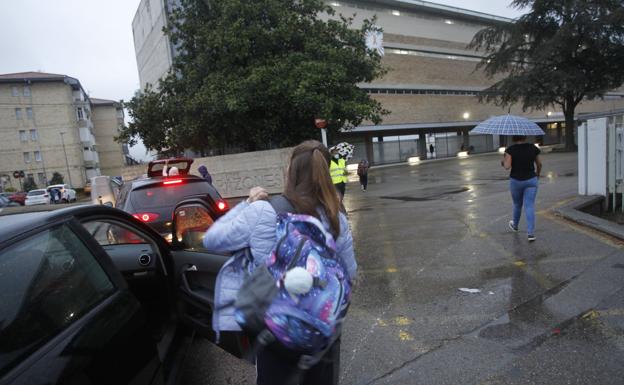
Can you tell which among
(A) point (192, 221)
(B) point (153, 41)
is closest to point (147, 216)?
(A) point (192, 221)

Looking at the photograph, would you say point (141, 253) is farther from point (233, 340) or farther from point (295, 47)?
point (295, 47)

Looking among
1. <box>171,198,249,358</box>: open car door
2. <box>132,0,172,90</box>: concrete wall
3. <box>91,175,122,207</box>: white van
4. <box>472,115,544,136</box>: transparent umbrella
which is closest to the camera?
<box>171,198,249,358</box>: open car door

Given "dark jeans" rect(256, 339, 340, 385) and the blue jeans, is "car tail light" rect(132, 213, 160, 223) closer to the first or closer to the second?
"dark jeans" rect(256, 339, 340, 385)

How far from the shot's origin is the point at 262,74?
15180 mm

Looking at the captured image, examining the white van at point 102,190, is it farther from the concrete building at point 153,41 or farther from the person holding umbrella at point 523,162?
the concrete building at point 153,41

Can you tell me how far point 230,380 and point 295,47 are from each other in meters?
16.2

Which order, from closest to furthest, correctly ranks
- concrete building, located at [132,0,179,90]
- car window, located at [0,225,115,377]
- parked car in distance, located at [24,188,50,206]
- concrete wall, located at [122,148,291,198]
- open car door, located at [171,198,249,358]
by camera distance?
car window, located at [0,225,115,377], open car door, located at [171,198,249,358], concrete wall, located at [122,148,291,198], parked car in distance, located at [24,188,50,206], concrete building, located at [132,0,179,90]

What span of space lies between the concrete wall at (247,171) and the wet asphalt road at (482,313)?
10.1 meters

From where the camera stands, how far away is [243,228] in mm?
1870

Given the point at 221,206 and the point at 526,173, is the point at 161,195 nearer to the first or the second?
the point at 221,206

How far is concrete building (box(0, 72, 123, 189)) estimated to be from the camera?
2031 inches

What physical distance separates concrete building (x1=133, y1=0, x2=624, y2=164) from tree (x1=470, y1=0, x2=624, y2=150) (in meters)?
4.05

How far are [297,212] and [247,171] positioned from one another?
15489 mm

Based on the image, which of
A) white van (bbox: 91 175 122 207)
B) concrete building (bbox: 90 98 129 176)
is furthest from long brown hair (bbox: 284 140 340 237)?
concrete building (bbox: 90 98 129 176)
